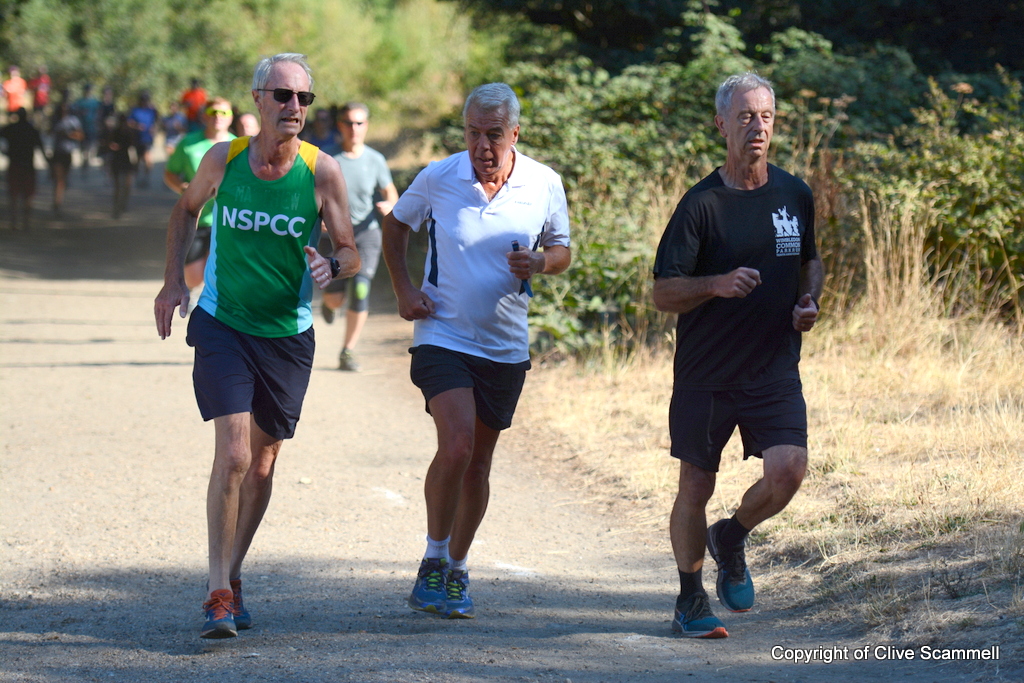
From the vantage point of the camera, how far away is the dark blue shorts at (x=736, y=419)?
4125 mm

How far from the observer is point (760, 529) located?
5.64 meters

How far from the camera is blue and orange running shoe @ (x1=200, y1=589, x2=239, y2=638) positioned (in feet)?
13.0

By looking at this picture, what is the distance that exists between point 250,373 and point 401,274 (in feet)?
2.32

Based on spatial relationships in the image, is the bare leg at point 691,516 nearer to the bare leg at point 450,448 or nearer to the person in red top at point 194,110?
the bare leg at point 450,448

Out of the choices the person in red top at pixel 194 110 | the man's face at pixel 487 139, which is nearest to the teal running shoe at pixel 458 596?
the man's face at pixel 487 139

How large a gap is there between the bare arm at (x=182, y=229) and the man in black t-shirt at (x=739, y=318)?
174 centimetres

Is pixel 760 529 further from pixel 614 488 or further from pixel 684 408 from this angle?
pixel 684 408

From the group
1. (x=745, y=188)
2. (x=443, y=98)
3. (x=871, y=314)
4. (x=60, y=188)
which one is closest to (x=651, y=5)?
(x=871, y=314)

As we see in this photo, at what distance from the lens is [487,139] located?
417 cm

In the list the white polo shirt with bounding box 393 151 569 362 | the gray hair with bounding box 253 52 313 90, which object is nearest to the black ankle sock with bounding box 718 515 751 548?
the white polo shirt with bounding box 393 151 569 362

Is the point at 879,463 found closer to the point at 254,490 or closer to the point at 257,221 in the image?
the point at 254,490

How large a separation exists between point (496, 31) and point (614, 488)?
12184 mm

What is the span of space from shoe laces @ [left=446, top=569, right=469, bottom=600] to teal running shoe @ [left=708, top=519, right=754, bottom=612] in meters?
1.01

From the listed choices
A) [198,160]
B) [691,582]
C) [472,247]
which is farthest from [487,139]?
[198,160]
